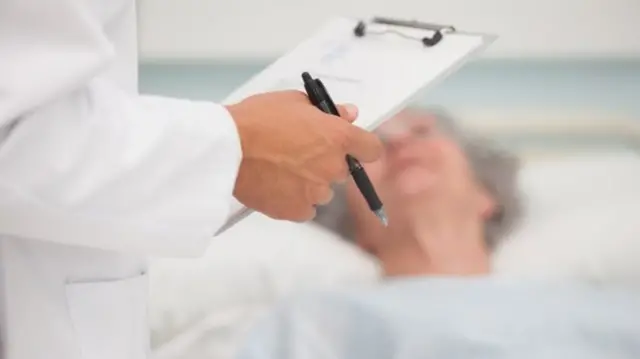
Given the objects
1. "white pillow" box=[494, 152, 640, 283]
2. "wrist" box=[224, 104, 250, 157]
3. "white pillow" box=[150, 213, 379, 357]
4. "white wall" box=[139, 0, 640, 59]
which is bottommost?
"white pillow" box=[494, 152, 640, 283]

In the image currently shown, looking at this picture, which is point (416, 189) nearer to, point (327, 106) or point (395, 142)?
point (395, 142)

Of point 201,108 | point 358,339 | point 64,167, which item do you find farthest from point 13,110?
point 358,339

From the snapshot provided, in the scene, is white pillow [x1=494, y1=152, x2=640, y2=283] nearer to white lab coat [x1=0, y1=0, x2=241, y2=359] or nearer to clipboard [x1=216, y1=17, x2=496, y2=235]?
clipboard [x1=216, y1=17, x2=496, y2=235]

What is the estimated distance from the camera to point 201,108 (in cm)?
74

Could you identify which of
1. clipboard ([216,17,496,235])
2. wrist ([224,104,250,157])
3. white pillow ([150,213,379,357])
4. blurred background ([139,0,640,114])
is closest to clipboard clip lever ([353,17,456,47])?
clipboard ([216,17,496,235])

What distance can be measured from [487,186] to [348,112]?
77 cm

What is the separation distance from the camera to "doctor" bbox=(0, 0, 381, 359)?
0.63m

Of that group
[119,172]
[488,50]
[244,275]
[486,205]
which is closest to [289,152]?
[119,172]

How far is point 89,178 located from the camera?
2.16 feet

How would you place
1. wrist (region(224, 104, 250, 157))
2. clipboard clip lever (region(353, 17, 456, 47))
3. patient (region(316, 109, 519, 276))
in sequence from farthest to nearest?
patient (region(316, 109, 519, 276))
clipboard clip lever (region(353, 17, 456, 47))
wrist (region(224, 104, 250, 157))

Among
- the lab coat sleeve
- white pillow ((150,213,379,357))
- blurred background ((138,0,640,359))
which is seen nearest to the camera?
the lab coat sleeve

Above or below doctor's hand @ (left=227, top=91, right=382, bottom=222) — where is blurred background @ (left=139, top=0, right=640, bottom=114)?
below

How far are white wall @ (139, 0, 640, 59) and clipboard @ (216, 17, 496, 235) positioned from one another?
55cm

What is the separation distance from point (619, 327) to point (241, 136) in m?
0.68
